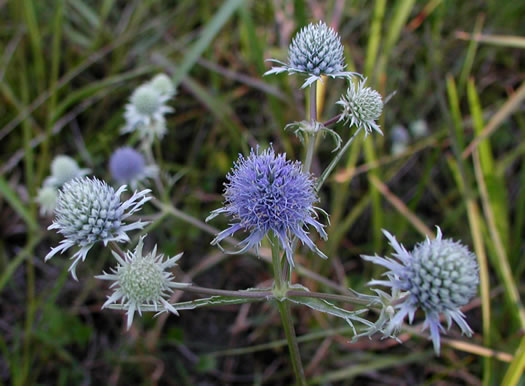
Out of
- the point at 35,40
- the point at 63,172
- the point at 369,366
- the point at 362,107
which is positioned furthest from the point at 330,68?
the point at 35,40

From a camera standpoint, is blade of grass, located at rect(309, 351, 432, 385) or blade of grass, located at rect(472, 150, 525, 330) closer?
blade of grass, located at rect(472, 150, 525, 330)

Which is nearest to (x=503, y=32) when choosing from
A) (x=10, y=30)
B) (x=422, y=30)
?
(x=422, y=30)

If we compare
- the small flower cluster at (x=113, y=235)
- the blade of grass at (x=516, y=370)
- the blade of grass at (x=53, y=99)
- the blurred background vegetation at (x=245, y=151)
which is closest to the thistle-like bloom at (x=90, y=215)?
the small flower cluster at (x=113, y=235)

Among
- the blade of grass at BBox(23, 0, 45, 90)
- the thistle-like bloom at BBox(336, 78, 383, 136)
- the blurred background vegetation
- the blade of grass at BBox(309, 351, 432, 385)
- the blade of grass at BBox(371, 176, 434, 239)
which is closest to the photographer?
the thistle-like bloom at BBox(336, 78, 383, 136)

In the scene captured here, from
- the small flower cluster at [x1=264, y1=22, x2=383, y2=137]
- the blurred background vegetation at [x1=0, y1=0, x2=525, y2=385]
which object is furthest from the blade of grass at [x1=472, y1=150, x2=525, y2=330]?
the small flower cluster at [x1=264, y1=22, x2=383, y2=137]

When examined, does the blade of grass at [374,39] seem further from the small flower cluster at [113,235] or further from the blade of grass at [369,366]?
the small flower cluster at [113,235]

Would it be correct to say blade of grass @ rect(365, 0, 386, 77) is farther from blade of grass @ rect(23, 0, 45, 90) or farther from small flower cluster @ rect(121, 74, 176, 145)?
blade of grass @ rect(23, 0, 45, 90)
